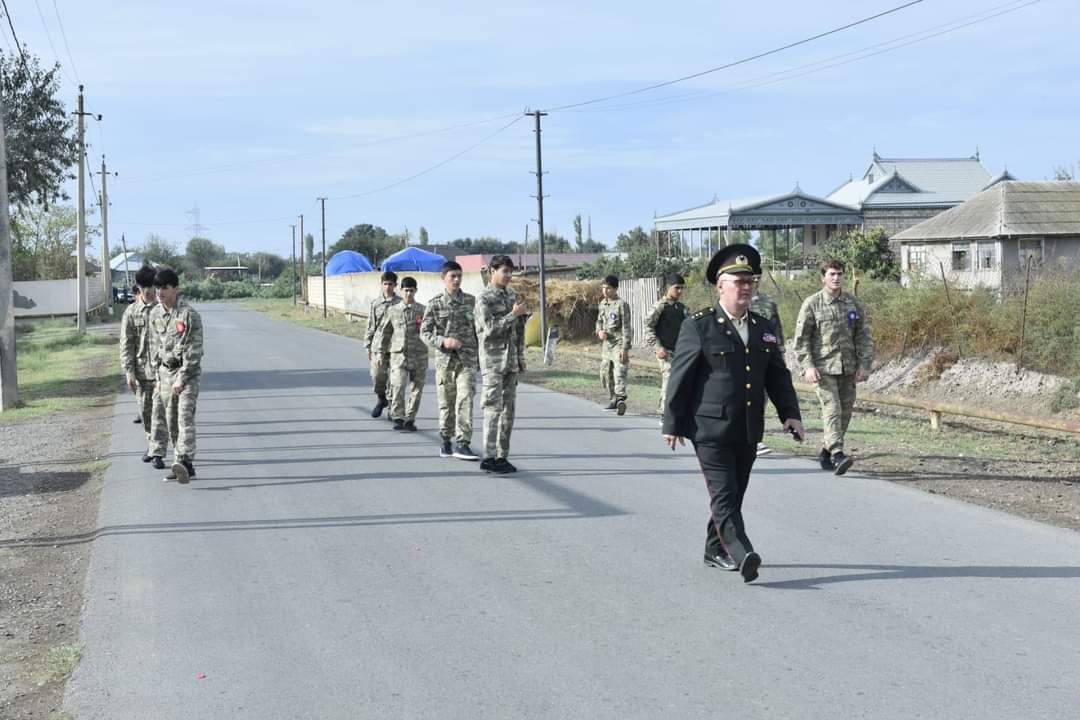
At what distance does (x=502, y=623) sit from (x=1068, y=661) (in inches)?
104

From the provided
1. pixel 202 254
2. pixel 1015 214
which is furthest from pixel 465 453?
pixel 202 254

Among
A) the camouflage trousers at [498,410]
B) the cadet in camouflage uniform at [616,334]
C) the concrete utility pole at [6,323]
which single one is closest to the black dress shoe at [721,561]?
the camouflage trousers at [498,410]

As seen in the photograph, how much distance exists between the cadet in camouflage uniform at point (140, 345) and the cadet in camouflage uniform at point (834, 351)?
6354 millimetres

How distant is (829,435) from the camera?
10.6 metres

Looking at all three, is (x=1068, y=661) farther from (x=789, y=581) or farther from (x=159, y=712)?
(x=159, y=712)

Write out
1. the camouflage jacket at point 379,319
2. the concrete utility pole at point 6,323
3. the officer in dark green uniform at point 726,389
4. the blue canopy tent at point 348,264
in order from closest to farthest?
1. the officer in dark green uniform at point 726,389
2. the camouflage jacket at point 379,319
3. the concrete utility pole at point 6,323
4. the blue canopy tent at point 348,264

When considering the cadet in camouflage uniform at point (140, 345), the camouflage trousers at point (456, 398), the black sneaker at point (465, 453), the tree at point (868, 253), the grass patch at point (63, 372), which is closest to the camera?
the camouflage trousers at point (456, 398)

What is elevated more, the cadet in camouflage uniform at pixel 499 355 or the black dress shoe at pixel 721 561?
the cadet in camouflage uniform at pixel 499 355

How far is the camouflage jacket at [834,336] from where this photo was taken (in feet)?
34.9

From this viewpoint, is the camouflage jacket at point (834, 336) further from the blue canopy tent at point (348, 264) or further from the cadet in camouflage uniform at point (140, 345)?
the blue canopy tent at point (348, 264)

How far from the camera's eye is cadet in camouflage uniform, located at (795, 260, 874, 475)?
1063 centimetres

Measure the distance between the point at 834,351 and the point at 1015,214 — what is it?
85.3ft

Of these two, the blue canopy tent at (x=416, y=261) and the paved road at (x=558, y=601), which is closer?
the paved road at (x=558, y=601)

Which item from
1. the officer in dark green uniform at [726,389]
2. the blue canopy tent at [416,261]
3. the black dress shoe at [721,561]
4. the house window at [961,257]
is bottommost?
the black dress shoe at [721,561]
